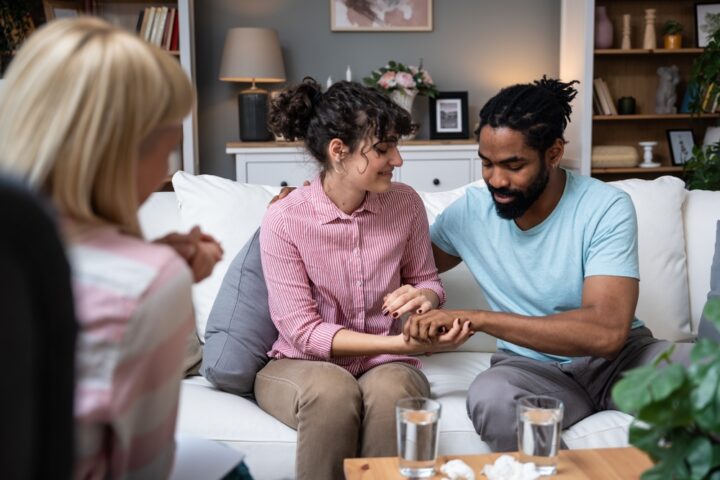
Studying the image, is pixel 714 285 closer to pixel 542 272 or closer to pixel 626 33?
pixel 542 272

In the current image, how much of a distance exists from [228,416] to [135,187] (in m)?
0.98

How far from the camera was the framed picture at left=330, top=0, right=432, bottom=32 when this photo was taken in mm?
4664

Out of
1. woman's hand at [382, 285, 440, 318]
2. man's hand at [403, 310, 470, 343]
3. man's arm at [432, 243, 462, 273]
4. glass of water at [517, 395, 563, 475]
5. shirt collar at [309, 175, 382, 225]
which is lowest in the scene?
glass of water at [517, 395, 563, 475]

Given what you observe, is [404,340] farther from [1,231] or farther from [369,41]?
[369,41]

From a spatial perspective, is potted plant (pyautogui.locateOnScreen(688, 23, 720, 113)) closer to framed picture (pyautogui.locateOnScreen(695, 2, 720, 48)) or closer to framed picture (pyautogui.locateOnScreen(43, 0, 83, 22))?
framed picture (pyautogui.locateOnScreen(695, 2, 720, 48))

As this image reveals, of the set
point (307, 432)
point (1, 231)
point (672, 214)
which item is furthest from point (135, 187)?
point (672, 214)

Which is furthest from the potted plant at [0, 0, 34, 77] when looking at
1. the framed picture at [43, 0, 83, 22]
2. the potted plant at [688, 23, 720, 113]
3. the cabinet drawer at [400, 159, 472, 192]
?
the potted plant at [688, 23, 720, 113]

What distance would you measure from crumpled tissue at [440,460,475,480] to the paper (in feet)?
1.09

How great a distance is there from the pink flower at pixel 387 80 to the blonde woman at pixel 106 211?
3.51 meters

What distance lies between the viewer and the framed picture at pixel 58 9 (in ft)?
13.6

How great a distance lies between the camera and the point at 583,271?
187cm

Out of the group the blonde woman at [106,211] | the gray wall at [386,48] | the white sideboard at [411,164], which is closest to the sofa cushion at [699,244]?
the blonde woman at [106,211]

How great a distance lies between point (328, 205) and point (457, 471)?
81 cm

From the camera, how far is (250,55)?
14.0 ft
